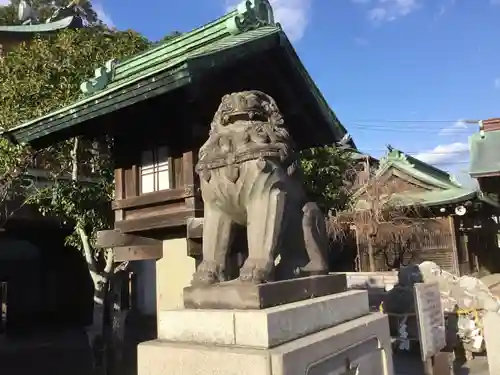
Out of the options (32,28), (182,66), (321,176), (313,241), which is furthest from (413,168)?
(32,28)

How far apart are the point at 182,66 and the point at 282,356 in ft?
10.0

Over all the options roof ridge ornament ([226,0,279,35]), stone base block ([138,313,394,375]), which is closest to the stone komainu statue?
stone base block ([138,313,394,375])

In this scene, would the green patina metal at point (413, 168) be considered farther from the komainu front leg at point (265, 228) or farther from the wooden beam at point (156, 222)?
the komainu front leg at point (265, 228)

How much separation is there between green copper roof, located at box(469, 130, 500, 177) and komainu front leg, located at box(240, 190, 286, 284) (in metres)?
7.73

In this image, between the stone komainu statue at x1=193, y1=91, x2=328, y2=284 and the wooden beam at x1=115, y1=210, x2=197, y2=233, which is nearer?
the stone komainu statue at x1=193, y1=91, x2=328, y2=284

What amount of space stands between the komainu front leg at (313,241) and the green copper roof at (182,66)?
1.95m

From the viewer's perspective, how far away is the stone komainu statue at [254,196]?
118 inches

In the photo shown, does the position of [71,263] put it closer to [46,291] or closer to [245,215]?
[46,291]

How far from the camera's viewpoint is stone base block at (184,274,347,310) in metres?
2.71

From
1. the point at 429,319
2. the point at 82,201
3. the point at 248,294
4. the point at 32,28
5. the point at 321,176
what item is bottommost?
the point at 429,319

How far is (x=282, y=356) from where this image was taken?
241 centimetres

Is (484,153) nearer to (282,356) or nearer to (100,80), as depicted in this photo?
(100,80)

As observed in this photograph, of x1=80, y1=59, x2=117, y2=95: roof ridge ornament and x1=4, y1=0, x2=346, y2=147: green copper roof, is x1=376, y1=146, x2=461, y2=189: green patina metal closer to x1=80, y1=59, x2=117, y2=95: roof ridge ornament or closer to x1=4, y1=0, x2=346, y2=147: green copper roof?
x1=4, y1=0, x2=346, y2=147: green copper roof

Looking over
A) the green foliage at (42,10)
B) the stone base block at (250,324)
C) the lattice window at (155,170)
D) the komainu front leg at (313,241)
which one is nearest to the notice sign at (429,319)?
the komainu front leg at (313,241)
